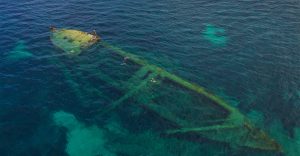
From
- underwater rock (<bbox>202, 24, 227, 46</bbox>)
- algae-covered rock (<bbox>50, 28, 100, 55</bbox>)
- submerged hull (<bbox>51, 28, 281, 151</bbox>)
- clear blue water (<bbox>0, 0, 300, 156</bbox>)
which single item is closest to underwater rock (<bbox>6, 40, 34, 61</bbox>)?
clear blue water (<bbox>0, 0, 300, 156</bbox>)

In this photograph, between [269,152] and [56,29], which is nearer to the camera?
[269,152]

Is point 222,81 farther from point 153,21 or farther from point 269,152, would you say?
point 153,21

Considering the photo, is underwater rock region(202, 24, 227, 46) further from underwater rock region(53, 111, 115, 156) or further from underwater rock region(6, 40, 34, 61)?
underwater rock region(6, 40, 34, 61)

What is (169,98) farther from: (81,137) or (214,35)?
(214,35)

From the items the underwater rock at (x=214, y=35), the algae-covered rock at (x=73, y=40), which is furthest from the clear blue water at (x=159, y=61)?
the algae-covered rock at (x=73, y=40)

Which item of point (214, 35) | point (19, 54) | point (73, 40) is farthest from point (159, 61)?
point (19, 54)

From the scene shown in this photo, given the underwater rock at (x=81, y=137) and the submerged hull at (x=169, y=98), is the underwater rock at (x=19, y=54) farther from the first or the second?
the underwater rock at (x=81, y=137)

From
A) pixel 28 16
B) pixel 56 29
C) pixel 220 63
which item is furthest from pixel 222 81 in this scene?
pixel 28 16
